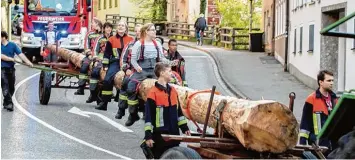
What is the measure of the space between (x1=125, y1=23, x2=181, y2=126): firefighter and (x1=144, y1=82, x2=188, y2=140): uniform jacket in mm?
4871

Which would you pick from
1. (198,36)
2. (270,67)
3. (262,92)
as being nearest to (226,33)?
(198,36)

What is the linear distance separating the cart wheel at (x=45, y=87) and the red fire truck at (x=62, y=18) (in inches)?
640

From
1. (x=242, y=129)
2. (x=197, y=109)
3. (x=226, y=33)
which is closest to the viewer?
(x=242, y=129)

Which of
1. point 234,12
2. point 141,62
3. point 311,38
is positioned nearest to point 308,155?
point 141,62

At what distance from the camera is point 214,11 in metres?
69.3

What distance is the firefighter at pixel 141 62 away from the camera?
16.4m

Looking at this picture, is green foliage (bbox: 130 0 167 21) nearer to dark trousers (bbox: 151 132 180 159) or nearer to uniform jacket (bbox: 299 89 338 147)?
dark trousers (bbox: 151 132 180 159)

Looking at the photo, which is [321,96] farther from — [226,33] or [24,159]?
[226,33]

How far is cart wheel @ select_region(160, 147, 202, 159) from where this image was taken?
32.9 ft

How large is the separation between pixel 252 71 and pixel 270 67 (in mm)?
2434

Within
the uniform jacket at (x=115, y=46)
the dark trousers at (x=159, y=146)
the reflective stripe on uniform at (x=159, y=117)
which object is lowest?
the dark trousers at (x=159, y=146)

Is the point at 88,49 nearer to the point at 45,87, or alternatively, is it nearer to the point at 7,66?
the point at 45,87

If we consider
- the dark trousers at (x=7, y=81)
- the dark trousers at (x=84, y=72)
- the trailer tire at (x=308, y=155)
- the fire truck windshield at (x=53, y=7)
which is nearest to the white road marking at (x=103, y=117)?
the dark trousers at (x=84, y=72)

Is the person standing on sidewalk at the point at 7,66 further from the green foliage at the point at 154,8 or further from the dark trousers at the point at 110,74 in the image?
the green foliage at the point at 154,8
